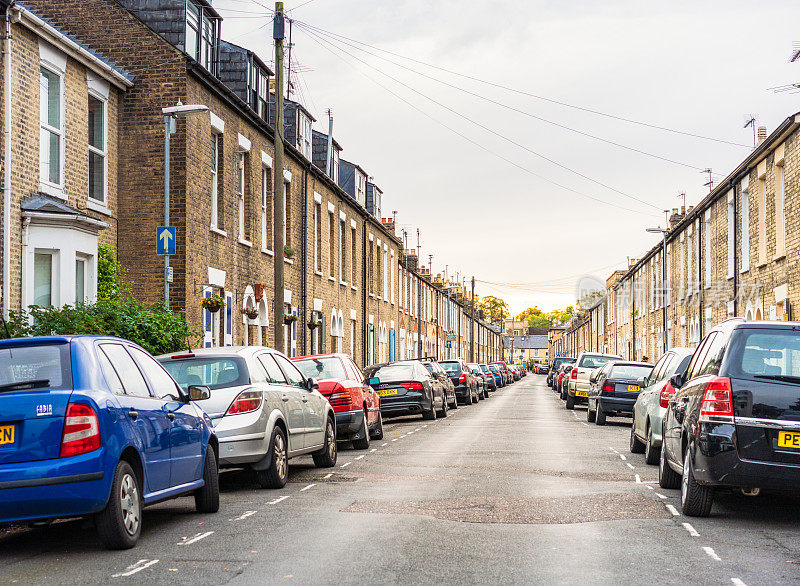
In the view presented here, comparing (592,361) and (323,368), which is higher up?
(323,368)

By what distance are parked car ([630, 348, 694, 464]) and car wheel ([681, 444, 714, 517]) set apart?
3.60 m

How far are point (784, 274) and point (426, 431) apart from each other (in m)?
9.38

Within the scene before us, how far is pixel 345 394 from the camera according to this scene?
16297mm

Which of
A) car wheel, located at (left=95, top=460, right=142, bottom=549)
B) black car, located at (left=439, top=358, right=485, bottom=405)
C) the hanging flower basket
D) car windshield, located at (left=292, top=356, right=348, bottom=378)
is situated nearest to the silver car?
car wheel, located at (left=95, top=460, right=142, bottom=549)

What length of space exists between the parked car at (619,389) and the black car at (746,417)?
14.9m

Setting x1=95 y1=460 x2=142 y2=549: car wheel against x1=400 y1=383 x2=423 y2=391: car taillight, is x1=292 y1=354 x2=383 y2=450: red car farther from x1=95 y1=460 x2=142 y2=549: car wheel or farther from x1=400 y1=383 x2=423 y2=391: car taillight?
x1=95 y1=460 x2=142 y2=549: car wheel

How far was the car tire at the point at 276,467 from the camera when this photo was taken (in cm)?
1123

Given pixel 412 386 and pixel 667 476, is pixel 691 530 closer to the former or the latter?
pixel 667 476

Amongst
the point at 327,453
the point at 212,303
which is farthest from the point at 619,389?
the point at 327,453

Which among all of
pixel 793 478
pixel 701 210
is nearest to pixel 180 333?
pixel 793 478

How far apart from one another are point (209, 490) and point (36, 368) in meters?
2.62

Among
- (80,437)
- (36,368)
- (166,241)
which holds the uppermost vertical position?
(166,241)

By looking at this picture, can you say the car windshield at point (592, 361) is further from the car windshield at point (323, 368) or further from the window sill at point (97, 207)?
the window sill at point (97, 207)

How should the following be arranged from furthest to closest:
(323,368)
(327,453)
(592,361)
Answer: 1. (592,361)
2. (323,368)
3. (327,453)
